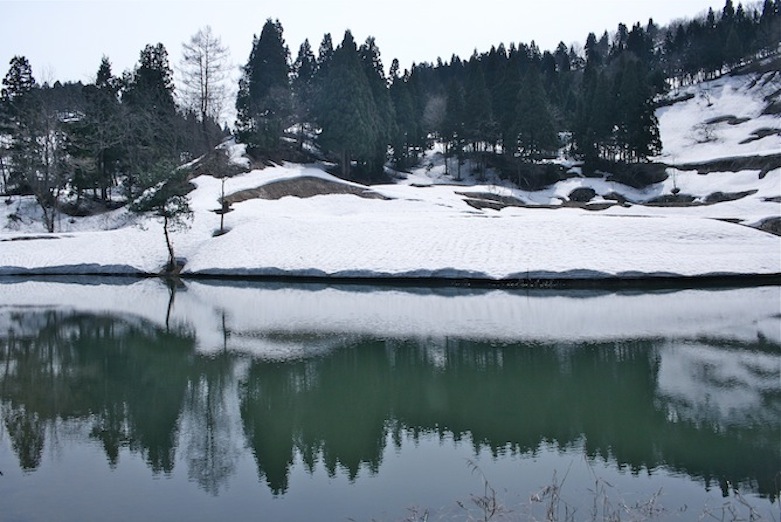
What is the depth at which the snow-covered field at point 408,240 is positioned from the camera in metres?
28.7

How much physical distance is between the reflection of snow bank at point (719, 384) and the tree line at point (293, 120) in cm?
4149

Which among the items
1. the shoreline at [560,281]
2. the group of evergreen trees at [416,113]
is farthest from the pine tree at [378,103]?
the shoreline at [560,281]

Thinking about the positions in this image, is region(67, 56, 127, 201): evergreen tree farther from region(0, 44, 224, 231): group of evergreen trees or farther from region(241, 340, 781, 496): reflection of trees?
region(241, 340, 781, 496): reflection of trees

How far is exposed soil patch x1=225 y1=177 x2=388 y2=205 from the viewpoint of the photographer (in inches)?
1834

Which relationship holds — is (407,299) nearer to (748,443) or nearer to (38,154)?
(748,443)

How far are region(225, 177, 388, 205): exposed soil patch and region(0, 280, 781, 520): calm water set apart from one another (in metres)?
25.1

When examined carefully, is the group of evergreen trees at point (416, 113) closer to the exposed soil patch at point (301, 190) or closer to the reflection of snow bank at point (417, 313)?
the exposed soil patch at point (301, 190)

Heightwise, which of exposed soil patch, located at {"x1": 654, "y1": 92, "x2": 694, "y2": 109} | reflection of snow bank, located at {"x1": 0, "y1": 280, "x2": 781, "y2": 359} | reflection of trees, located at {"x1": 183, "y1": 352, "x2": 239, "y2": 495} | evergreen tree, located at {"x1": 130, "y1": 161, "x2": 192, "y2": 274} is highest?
exposed soil patch, located at {"x1": 654, "y1": 92, "x2": 694, "y2": 109}

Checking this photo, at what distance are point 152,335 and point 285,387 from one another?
7.83 m

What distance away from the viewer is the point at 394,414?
11.6m

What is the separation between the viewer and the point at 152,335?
1948 cm

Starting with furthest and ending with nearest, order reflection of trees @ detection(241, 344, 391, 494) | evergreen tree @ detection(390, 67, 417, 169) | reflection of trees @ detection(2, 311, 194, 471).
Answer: evergreen tree @ detection(390, 67, 417, 169) < reflection of trees @ detection(2, 311, 194, 471) < reflection of trees @ detection(241, 344, 391, 494)

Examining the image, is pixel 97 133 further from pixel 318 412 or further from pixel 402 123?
pixel 318 412

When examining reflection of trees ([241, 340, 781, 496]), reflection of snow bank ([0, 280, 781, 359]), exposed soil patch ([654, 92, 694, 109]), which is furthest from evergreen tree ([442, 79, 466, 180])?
reflection of trees ([241, 340, 781, 496])
